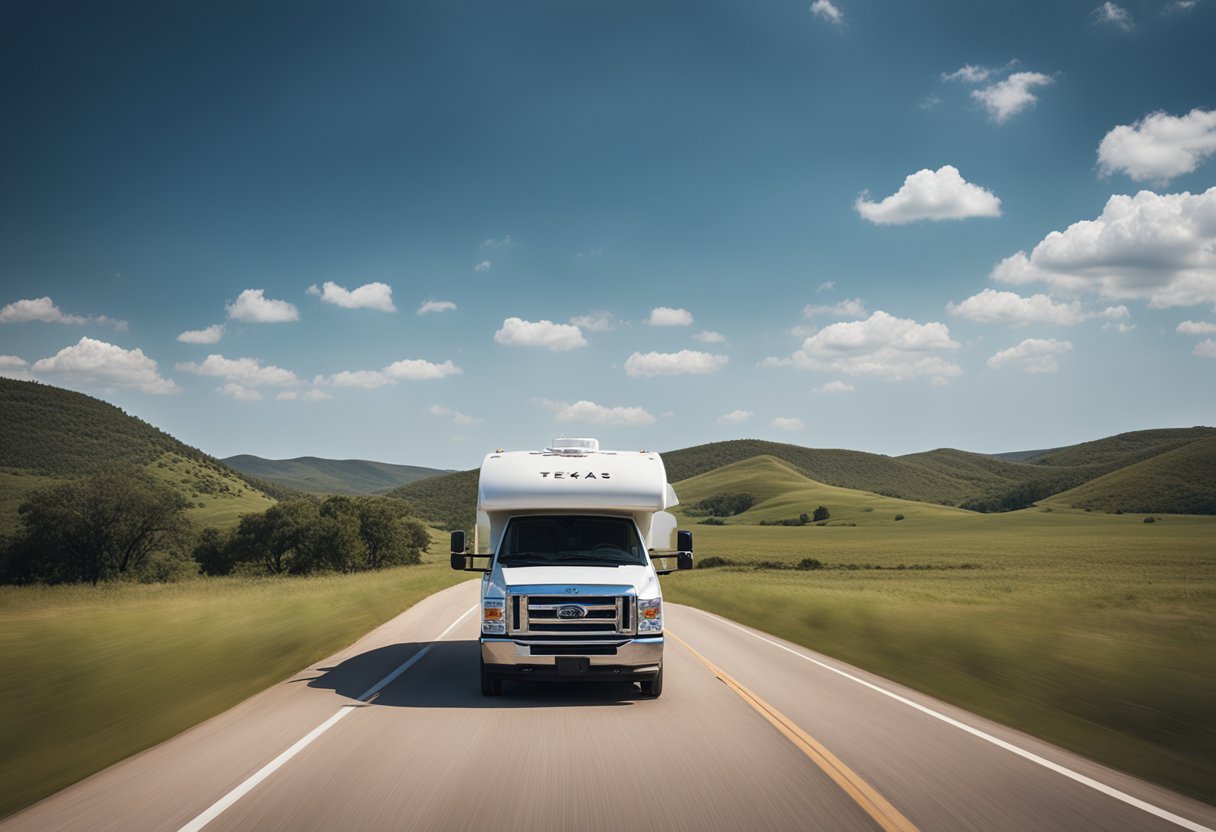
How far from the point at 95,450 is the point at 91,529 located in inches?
3923

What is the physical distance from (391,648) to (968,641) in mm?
10533

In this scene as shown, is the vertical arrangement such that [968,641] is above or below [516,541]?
below

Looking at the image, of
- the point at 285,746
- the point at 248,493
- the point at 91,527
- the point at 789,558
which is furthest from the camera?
the point at 248,493

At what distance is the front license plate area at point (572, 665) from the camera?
11.7m

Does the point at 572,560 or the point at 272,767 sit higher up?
the point at 572,560

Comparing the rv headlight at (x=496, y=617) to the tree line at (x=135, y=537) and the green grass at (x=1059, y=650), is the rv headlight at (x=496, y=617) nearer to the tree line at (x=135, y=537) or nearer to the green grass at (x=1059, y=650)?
the green grass at (x=1059, y=650)

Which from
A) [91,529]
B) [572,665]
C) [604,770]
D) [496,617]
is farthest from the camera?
[91,529]

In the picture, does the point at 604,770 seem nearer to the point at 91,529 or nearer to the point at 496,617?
the point at 496,617

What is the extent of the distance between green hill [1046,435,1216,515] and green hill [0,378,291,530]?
13956cm

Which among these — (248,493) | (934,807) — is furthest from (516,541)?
(248,493)

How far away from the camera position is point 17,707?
10.2 meters

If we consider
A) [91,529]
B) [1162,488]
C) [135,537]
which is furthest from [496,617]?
[1162,488]

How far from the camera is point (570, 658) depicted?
1168cm

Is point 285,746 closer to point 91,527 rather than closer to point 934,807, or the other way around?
point 934,807
